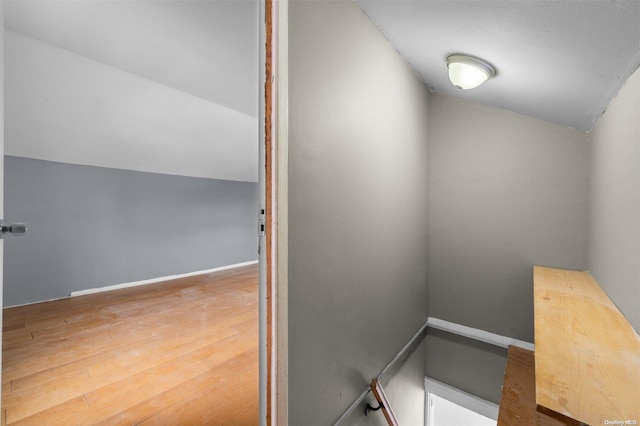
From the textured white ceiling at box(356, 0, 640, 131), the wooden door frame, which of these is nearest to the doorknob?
the wooden door frame

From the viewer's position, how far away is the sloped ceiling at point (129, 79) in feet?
6.02

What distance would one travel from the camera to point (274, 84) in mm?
992

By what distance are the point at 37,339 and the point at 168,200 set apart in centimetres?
232

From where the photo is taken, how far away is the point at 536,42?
1.01m

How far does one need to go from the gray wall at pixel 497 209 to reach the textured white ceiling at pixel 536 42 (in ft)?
0.90

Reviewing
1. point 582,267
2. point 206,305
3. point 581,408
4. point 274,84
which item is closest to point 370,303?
point 581,408

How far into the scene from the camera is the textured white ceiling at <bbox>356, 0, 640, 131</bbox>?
80cm

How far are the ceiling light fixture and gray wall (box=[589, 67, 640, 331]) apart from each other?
484 mm

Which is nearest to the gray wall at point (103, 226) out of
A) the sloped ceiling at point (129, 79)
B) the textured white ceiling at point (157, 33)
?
the sloped ceiling at point (129, 79)

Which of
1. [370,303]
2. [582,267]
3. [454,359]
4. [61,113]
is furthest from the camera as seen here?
[61,113]

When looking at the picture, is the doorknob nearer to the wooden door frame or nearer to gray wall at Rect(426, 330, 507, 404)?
the wooden door frame

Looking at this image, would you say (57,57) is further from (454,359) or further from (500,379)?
(500,379)

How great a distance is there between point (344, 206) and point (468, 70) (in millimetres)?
862

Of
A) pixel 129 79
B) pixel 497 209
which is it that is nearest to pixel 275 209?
pixel 497 209
